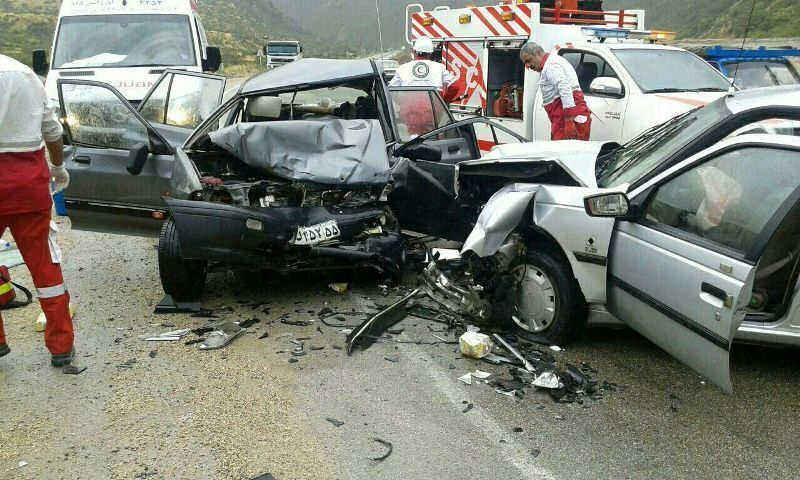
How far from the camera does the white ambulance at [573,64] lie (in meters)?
7.41

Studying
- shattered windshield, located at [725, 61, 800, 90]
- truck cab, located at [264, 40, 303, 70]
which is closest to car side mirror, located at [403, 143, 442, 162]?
shattered windshield, located at [725, 61, 800, 90]

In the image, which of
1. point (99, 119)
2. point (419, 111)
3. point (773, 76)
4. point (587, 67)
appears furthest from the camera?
point (773, 76)

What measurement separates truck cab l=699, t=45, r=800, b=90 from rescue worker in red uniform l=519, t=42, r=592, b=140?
2992 mm

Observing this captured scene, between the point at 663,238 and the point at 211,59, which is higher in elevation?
the point at 211,59

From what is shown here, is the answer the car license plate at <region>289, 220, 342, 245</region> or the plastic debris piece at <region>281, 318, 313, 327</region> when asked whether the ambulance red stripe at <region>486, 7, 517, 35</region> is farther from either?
the plastic debris piece at <region>281, 318, 313, 327</region>

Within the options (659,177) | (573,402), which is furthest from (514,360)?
(659,177)

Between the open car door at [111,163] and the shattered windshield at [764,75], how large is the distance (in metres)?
7.27

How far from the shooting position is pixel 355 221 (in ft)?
16.7

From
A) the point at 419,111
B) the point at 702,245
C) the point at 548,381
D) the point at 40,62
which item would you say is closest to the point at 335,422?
the point at 548,381

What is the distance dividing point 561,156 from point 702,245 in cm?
148

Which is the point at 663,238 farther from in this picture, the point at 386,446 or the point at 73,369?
the point at 73,369

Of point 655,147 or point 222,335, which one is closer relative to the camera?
point 655,147

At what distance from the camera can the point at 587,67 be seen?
8.15m

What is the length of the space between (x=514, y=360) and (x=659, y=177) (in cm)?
133
